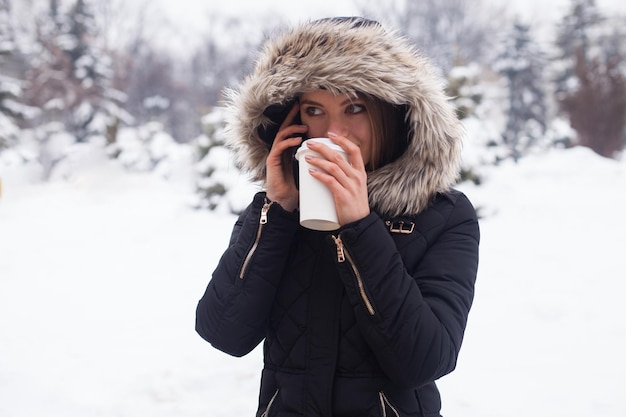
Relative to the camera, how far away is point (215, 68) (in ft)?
136

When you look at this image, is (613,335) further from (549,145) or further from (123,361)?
(549,145)

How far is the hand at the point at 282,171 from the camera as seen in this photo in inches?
59.8

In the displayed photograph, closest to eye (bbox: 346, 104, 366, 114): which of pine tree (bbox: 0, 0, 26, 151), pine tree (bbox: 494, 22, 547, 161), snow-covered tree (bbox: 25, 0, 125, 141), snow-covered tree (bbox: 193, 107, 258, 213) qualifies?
snow-covered tree (bbox: 193, 107, 258, 213)

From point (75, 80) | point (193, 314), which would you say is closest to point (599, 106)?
point (193, 314)

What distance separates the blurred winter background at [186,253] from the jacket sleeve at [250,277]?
562 millimetres

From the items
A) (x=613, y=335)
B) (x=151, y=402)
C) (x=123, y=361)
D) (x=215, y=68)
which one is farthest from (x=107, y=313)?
(x=215, y=68)

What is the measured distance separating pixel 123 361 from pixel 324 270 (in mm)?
3149

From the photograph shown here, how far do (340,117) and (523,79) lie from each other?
94.7ft

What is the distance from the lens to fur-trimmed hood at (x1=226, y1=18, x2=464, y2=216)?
4.85ft

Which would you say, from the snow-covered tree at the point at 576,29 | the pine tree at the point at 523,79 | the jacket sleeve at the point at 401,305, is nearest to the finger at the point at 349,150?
the jacket sleeve at the point at 401,305

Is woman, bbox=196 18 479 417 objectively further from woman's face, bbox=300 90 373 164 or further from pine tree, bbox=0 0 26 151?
pine tree, bbox=0 0 26 151

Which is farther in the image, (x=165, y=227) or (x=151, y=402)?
(x=165, y=227)

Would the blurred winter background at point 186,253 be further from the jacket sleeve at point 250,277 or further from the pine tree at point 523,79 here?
the pine tree at point 523,79

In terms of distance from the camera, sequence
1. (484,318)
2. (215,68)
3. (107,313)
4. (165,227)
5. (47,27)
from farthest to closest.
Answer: (215,68)
(47,27)
(165,227)
(107,313)
(484,318)
